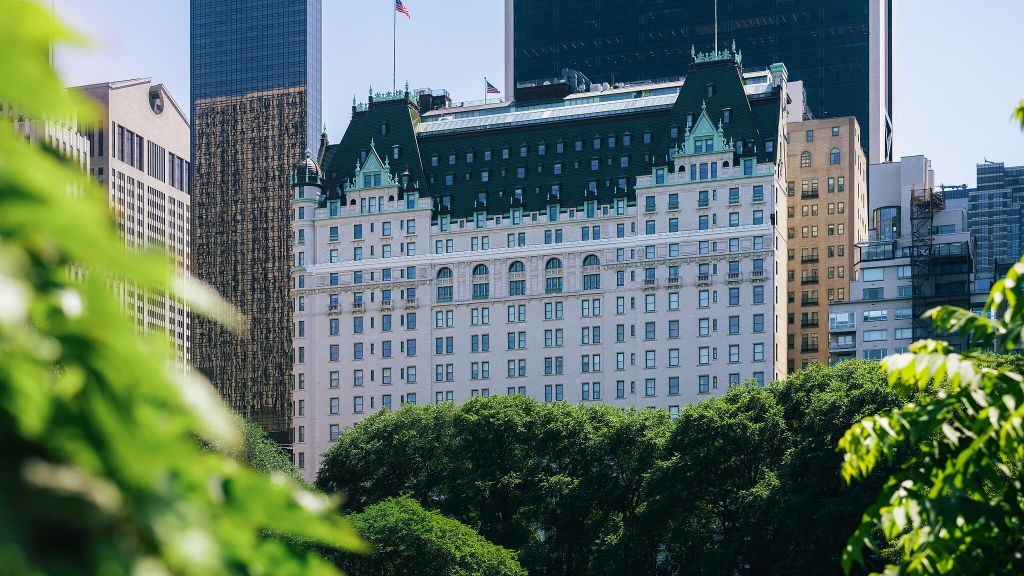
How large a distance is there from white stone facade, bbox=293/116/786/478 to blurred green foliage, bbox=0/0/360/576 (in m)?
171

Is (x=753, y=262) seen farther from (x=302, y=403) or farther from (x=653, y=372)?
(x=302, y=403)

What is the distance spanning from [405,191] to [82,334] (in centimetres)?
19033

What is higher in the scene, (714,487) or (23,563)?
(23,563)

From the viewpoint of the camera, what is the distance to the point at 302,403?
194 metres

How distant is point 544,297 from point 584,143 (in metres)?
21.1

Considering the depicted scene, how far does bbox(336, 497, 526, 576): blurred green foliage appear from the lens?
330 ft

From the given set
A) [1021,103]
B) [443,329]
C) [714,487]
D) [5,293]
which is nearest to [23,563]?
[5,293]

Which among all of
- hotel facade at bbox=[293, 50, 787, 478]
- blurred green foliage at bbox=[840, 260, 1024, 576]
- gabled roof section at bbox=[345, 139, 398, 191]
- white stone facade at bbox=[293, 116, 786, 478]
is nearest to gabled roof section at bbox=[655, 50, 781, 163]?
hotel facade at bbox=[293, 50, 787, 478]

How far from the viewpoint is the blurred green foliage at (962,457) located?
32.5 ft

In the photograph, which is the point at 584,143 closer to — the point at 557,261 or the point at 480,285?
the point at 557,261

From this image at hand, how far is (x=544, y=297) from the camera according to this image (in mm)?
185250

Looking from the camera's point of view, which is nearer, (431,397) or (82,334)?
(82,334)

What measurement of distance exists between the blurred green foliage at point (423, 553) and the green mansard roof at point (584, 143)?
8620cm

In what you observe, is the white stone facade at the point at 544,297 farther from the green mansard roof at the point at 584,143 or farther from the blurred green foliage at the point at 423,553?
the blurred green foliage at the point at 423,553
